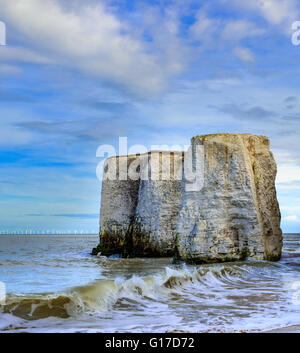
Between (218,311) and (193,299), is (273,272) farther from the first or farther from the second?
(218,311)

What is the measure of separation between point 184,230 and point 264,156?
458cm

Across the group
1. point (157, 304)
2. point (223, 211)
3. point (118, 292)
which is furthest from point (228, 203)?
point (157, 304)

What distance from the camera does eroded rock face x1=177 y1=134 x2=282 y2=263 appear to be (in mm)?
14930

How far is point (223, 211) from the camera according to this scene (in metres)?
15.1

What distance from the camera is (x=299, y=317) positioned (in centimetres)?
679

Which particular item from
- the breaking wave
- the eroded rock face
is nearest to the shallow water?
the breaking wave

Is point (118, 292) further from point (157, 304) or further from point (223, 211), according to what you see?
point (223, 211)

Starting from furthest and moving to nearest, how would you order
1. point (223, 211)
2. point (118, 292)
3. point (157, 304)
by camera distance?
point (223, 211) < point (118, 292) < point (157, 304)

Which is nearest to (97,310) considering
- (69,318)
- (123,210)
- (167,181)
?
(69,318)

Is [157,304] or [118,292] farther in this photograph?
[118,292]

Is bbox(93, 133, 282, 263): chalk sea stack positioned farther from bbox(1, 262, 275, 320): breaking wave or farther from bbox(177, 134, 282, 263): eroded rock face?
bbox(1, 262, 275, 320): breaking wave

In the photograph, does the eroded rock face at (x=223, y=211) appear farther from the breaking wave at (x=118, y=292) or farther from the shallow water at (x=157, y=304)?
the shallow water at (x=157, y=304)

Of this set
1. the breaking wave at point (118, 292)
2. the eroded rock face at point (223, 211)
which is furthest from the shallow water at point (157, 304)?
the eroded rock face at point (223, 211)
